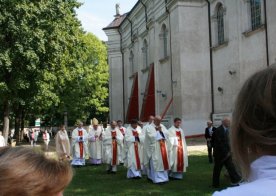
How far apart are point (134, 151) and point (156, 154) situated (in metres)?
1.52

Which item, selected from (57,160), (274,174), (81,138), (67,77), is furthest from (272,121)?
(67,77)

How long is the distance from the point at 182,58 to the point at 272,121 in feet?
89.9

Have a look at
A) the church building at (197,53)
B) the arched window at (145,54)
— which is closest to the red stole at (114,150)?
the church building at (197,53)

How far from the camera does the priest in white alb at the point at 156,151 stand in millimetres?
13375

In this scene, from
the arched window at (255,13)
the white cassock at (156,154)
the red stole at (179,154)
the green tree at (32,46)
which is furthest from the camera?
the green tree at (32,46)

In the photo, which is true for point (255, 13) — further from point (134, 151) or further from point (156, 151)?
point (156, 151)

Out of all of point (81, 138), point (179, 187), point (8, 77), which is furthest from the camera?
point (8, 77)

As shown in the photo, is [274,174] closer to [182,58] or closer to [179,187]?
[179,187]

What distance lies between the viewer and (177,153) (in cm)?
1398

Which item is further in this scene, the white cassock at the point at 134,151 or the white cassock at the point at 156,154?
the white cassock at the point at 134,151

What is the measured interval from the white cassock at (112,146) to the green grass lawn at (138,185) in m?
0.51

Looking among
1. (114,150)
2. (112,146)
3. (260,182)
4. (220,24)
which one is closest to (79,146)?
(112,146)

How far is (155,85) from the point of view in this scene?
34.2 meters

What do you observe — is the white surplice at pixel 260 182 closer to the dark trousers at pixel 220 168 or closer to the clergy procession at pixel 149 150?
the dark trousers at pixel 220 168
